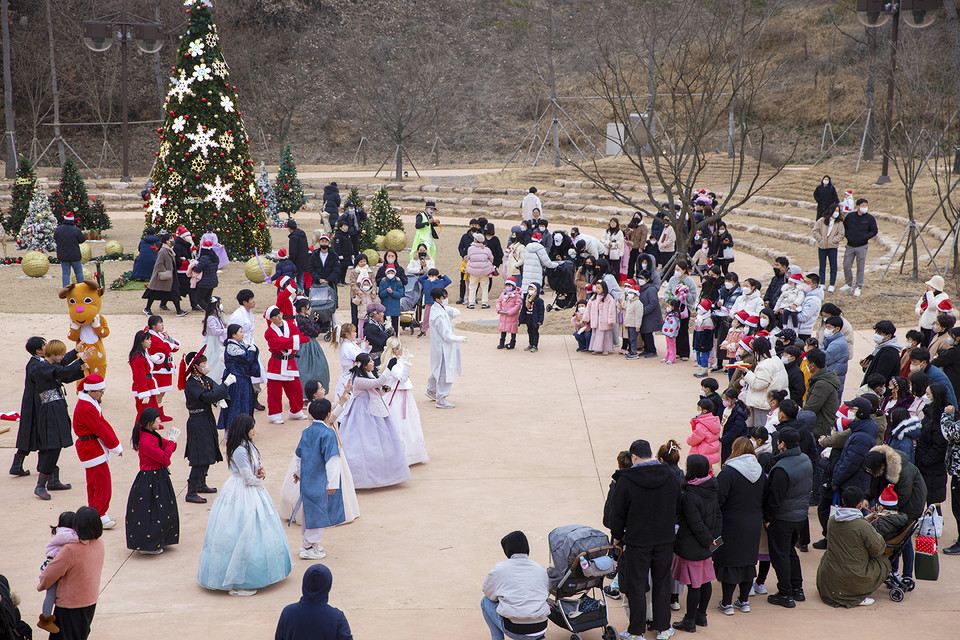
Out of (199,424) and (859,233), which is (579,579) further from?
(859,233)

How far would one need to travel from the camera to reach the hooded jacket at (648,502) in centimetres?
595

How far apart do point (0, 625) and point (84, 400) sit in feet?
10.2

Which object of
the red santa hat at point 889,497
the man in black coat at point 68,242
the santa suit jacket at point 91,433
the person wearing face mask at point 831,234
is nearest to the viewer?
the red santa hat at point 889,497

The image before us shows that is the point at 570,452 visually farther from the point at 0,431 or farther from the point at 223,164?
the point at 223,164

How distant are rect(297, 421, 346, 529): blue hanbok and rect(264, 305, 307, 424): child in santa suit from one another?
351cm

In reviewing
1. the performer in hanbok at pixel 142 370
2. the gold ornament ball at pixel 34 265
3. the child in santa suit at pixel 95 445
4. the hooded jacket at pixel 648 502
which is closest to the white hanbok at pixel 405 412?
the child in santa suit at pixel 95 445

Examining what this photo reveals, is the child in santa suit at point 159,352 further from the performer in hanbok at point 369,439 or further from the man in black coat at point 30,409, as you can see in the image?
the performer in hanbok at point 369,439

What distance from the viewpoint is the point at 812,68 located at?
43688mm

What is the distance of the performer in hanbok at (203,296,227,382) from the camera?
10.8m

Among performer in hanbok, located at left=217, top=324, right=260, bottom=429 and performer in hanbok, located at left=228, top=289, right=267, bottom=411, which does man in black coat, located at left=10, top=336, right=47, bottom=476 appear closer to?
performer in hanbok, located at left=217, top=324, right=260, bottom=429

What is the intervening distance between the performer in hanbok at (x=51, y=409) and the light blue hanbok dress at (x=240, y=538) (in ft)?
8.78

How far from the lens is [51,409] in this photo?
28.0ft

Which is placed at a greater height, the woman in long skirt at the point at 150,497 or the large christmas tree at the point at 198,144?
the large christmas tree at the point at 198,144

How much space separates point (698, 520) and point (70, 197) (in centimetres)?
2234
